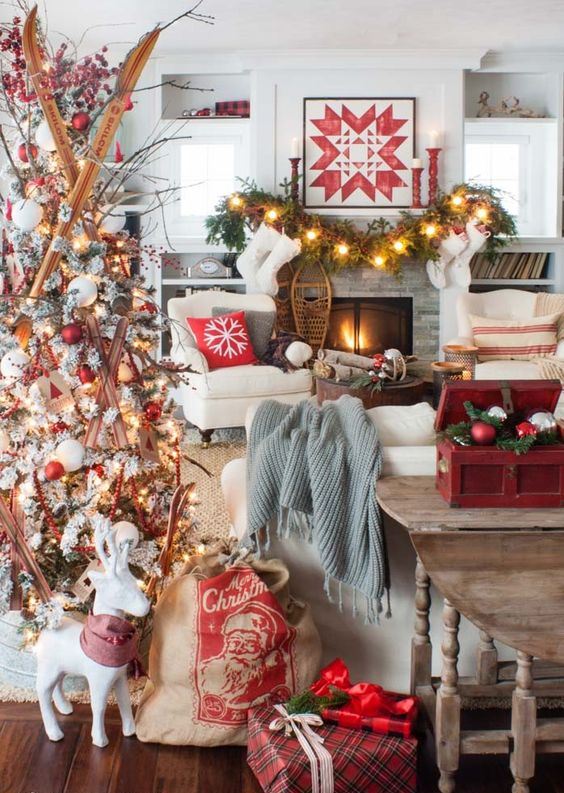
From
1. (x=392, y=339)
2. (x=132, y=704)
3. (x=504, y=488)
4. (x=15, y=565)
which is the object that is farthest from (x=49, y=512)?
(x=392, y=339)

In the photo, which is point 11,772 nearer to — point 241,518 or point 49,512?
point 49,512

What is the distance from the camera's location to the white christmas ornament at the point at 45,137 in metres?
2.42

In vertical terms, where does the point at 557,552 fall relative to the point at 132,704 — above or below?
above

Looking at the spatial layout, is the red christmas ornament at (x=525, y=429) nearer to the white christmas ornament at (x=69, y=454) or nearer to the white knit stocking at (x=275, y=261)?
the white christmas ornament at (x=69, y=454)

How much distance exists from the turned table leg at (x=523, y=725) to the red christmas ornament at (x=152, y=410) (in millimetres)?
1192

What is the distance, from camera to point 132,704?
99.4 inches

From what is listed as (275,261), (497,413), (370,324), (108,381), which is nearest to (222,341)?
(275,261)

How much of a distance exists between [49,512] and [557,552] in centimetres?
136

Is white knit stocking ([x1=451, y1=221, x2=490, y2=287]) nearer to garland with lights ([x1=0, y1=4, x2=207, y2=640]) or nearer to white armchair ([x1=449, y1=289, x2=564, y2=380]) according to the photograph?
white armchair ([x1=449, y1=289, x2=564, y2=380])

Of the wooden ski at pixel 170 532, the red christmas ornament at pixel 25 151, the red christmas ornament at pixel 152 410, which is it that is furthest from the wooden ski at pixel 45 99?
the wooden ski at pixel 170 532

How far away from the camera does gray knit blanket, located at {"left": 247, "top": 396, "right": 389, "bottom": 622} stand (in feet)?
7.61

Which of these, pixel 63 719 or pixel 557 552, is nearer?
pixel 557 552

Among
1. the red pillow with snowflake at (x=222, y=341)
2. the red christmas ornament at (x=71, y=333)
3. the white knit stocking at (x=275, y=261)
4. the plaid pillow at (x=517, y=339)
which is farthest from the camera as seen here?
the white knit stocking at (x=275, y=261)

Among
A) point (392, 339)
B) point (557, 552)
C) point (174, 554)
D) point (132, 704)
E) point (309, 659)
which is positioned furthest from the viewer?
point (392, 339)
